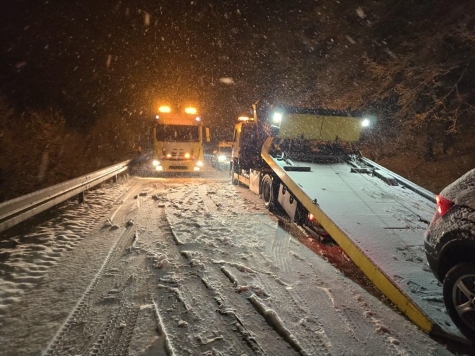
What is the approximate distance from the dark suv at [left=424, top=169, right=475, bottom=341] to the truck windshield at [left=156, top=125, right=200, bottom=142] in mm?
12603

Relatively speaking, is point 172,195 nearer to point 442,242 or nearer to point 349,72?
point 442,242

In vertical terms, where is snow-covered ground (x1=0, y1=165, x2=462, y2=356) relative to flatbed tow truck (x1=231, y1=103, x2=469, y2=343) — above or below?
below

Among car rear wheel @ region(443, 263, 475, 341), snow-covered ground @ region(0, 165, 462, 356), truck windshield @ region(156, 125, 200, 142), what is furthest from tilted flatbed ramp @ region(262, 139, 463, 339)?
truck windshield @ region(156, 125, 200, 142)

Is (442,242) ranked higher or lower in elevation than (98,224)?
higher

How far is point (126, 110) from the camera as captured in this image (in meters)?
36.0

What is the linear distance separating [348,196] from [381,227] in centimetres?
122

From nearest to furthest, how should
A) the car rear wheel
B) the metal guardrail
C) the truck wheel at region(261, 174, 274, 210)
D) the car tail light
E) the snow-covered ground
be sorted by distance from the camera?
the snow-covered ground < the car rear wheel < the car tail light < the metal guardrail < the truck wheel at region(261, 174, 274, 210)

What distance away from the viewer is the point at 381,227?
16.1 feet

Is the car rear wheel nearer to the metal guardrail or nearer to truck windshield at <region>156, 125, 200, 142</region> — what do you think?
the metal guardrail

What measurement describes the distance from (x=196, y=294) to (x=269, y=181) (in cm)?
532

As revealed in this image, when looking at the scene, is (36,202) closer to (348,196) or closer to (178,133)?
(348,196)

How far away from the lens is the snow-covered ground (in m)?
2.96

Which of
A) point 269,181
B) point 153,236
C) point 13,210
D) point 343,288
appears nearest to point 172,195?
point 269,181

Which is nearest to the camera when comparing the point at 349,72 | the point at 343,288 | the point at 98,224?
the point at 343,288
